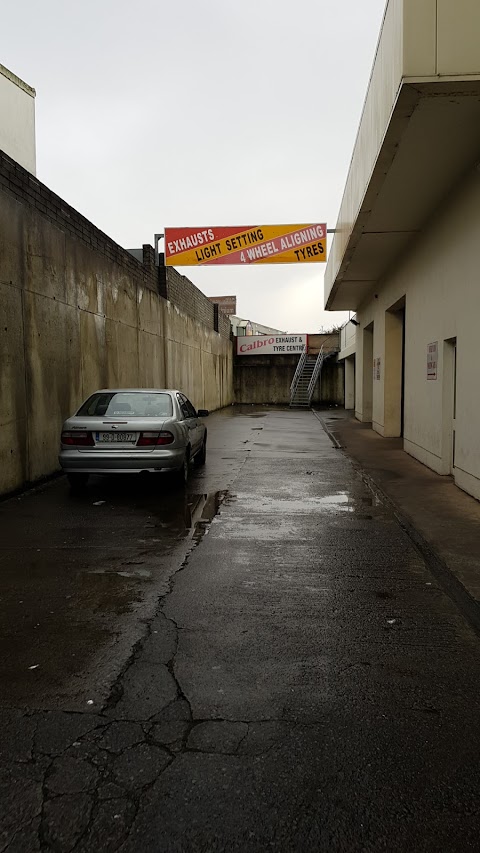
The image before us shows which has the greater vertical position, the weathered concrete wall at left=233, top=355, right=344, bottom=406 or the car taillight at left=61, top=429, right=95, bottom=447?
the weathered concrete wall at left=233, top=355, right=344, bottom=406

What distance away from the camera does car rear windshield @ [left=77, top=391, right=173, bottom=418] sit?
8.16 metres

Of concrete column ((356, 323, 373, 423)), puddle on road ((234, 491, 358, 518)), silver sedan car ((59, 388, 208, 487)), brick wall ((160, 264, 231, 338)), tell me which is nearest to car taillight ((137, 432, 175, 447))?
silver sedan car ((59, 388, 208, 487))

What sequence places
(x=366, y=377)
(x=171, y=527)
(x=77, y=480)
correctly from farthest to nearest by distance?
(x=366, y=377) < (x=77, y=480) < (x=171, y=527)

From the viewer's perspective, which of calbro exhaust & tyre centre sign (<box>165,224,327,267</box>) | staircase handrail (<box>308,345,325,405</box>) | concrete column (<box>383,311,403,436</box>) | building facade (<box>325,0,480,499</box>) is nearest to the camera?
building facade (<box>325,0,480,499</box>)

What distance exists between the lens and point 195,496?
25.9ft

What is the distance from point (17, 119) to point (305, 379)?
1886 cm

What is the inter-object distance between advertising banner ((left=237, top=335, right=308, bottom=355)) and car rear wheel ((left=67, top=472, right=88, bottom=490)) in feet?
85.4

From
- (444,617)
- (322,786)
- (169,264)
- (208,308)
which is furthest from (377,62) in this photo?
(208,308)

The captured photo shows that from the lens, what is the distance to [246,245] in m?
14.6

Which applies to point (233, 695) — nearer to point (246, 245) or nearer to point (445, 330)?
point (445, 330)

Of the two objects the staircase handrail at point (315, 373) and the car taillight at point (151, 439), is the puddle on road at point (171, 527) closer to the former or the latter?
the car taillight at point (151, 439)

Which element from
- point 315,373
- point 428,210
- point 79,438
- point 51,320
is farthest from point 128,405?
point 315,373

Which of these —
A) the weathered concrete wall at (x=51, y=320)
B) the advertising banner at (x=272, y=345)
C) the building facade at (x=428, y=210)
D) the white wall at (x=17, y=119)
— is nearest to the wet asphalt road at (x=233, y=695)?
the weathered concrete wall at (x=51, y=320)

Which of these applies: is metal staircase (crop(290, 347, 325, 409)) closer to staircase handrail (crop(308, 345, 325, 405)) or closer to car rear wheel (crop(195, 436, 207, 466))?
staircase handrail (crop(308, 345, 325, 405))
